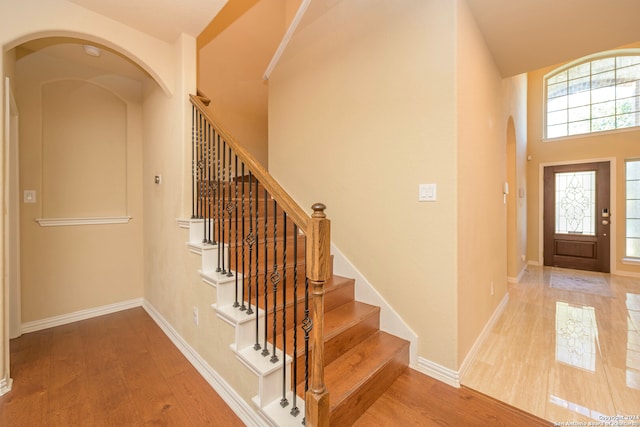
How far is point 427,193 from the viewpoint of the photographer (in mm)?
2031

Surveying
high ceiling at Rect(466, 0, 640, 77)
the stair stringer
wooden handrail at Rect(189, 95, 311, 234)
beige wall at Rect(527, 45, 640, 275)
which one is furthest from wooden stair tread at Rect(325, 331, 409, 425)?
beige wall at Rect(527, 45, 640, 275)

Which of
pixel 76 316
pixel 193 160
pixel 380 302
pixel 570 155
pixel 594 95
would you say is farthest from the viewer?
pixel 570 155

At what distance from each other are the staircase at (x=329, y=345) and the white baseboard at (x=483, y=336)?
407 millimetres

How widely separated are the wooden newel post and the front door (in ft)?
21.0

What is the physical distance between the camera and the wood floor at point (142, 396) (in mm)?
1644

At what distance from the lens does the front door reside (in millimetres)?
5129

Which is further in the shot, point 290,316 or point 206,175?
point 206,175

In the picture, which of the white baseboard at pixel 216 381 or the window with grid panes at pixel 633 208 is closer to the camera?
the white baseboard at pixel 216 381

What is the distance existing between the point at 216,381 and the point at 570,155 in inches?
275

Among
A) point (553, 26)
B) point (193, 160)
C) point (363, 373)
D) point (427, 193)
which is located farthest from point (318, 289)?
point (553, 26)

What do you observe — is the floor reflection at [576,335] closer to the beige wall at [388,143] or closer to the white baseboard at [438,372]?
the white baseboard at [438,372]

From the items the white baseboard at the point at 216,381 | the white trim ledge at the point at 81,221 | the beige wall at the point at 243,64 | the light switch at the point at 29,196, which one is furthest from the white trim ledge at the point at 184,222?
the beige wall at the point at 243,64

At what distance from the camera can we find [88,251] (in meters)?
3.16

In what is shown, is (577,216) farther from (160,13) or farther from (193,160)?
(160,13)
